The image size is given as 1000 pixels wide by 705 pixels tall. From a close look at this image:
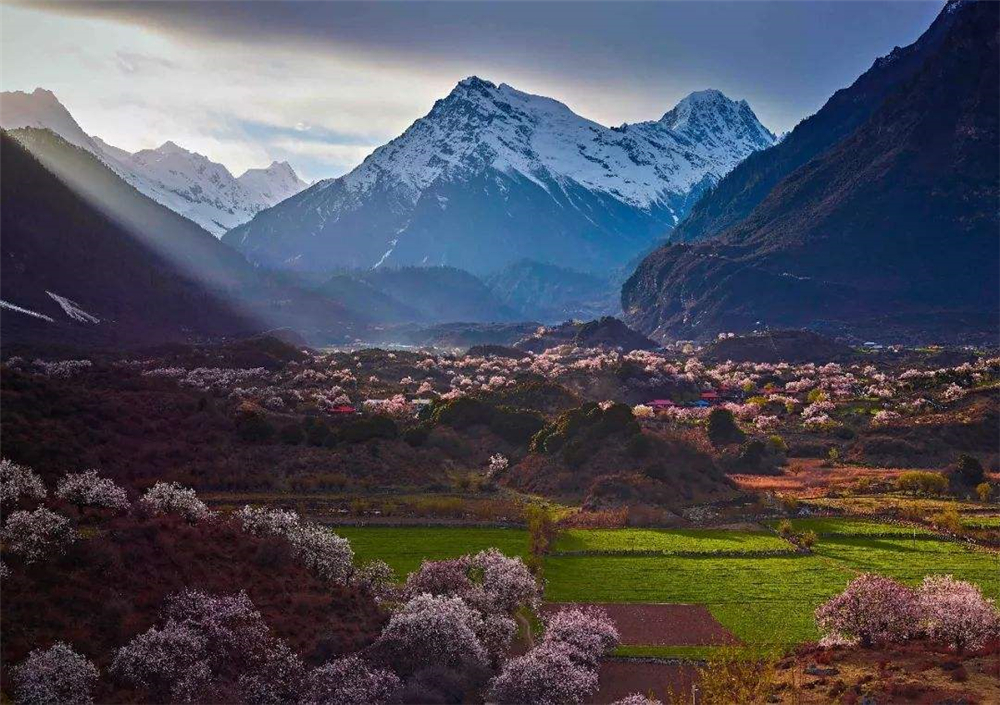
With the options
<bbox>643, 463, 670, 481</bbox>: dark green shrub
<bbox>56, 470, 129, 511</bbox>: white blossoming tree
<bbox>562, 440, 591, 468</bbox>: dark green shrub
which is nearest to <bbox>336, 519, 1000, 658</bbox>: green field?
<bbox>643, 463, 670, 481</bbox>: dark green shrub

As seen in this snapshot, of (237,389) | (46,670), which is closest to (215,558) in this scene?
(46,670)

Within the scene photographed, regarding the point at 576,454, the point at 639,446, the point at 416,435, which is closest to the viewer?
the point at 639,446

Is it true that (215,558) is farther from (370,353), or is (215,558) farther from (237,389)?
(370,353)

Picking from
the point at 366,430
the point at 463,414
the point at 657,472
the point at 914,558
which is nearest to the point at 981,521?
the point at 914,558

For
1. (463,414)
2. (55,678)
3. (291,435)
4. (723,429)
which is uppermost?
(723,429)

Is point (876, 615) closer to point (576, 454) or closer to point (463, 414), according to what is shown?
point (576, 454)
